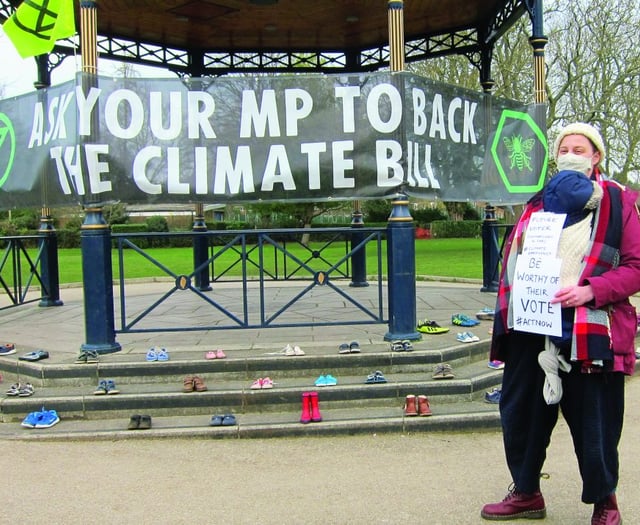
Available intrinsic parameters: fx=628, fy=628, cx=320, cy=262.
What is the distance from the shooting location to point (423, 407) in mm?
5422

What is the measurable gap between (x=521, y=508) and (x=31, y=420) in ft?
13.3

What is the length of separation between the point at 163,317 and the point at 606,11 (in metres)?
23.6

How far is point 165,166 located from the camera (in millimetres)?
6598

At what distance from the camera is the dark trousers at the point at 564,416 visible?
323 centimetres

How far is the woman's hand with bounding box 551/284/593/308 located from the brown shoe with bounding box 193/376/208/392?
3.48 metres

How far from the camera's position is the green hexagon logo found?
7.91 m

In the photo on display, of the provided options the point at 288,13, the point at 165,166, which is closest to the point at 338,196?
the point at 165,166

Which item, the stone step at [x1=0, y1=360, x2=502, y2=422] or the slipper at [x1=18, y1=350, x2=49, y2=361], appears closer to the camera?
the stone step at [x1=0, y1=360, x2=502, y2=422]

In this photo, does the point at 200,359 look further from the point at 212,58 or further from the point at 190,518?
the point at 212,58

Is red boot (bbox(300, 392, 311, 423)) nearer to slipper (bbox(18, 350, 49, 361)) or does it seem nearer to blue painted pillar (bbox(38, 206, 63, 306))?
slipper (bbox(18, 350, 49, 361))

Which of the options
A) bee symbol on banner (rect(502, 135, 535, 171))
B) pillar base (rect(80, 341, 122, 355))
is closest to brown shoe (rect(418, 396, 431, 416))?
pillar base (rect(80, 341, 122, 355))

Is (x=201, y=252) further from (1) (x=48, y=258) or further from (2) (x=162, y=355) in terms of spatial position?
(2) (x=162, y=355)

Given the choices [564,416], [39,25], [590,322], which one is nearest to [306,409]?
[564,416]

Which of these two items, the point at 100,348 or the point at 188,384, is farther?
the point at 100,348
